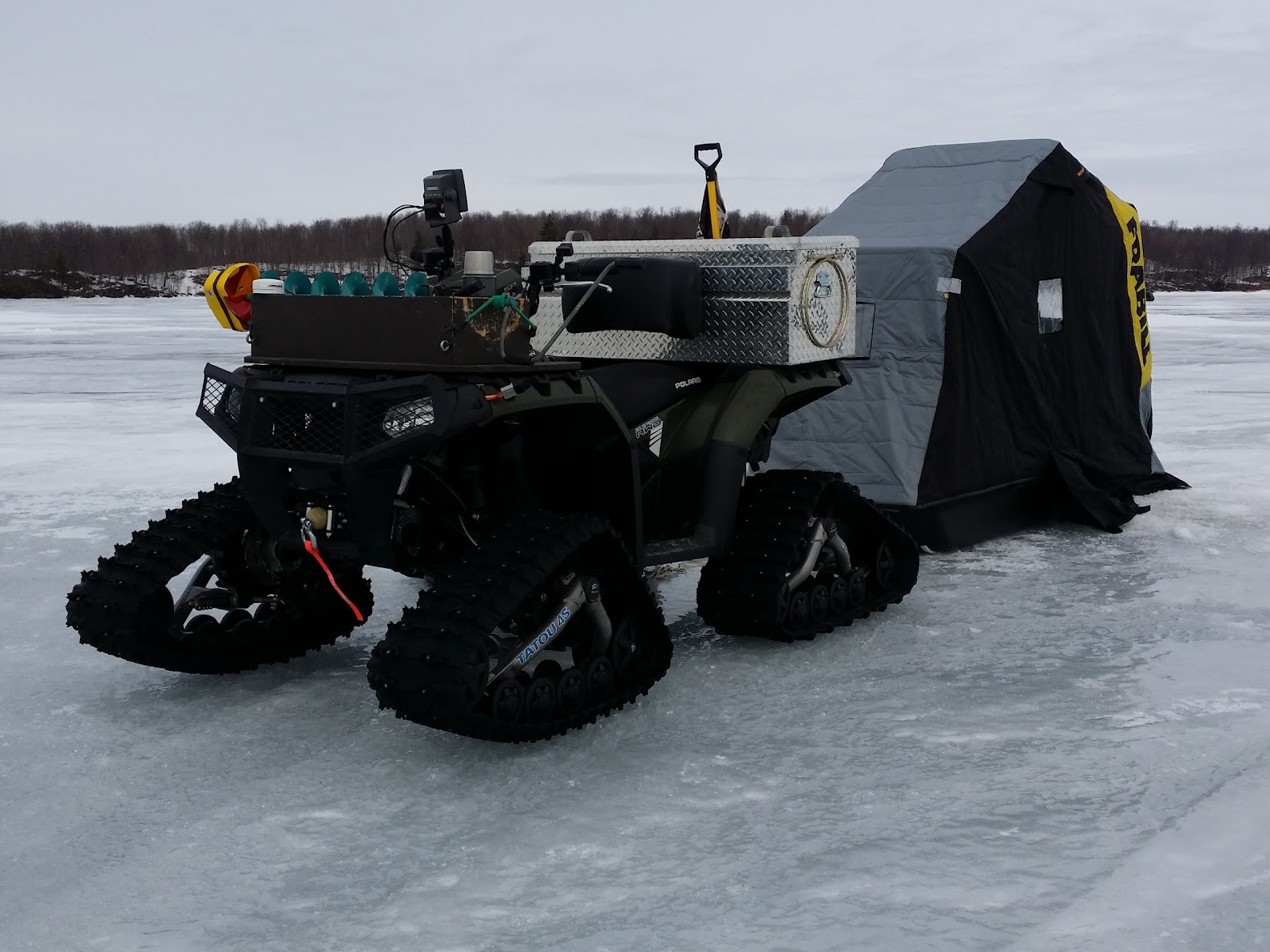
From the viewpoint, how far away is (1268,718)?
398 cm

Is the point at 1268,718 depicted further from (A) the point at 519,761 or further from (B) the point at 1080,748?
(A) the point at 519,761

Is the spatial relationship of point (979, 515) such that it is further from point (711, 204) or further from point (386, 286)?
point (386, 286)

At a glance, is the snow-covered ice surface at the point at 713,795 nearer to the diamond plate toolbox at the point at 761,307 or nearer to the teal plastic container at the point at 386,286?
the diamond plate toolbox at the point at 761,307

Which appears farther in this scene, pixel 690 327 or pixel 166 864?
pixel 690 327

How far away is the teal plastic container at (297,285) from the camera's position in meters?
3.88

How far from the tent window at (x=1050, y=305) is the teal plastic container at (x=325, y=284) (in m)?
4.34

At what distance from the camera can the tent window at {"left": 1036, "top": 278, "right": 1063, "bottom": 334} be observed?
7.04 m

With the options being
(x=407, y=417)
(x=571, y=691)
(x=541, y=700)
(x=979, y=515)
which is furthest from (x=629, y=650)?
(x=979, y=515)

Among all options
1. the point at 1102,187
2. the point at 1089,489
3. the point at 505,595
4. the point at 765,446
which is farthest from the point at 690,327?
the point at 1102,187

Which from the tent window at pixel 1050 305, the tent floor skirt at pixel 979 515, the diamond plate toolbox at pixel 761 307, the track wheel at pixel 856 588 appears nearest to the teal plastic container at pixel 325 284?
the diamond plate toolbox at pixel 761 307

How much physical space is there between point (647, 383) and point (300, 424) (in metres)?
1.34

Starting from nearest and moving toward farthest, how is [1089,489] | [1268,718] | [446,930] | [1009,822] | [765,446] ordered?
[446,930] → [1009,822] → [1268,718] → [765,446] → [1089,489]

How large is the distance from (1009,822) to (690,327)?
2136 mm

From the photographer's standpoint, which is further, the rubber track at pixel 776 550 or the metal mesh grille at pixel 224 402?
the rubber track at pixel 776 550
